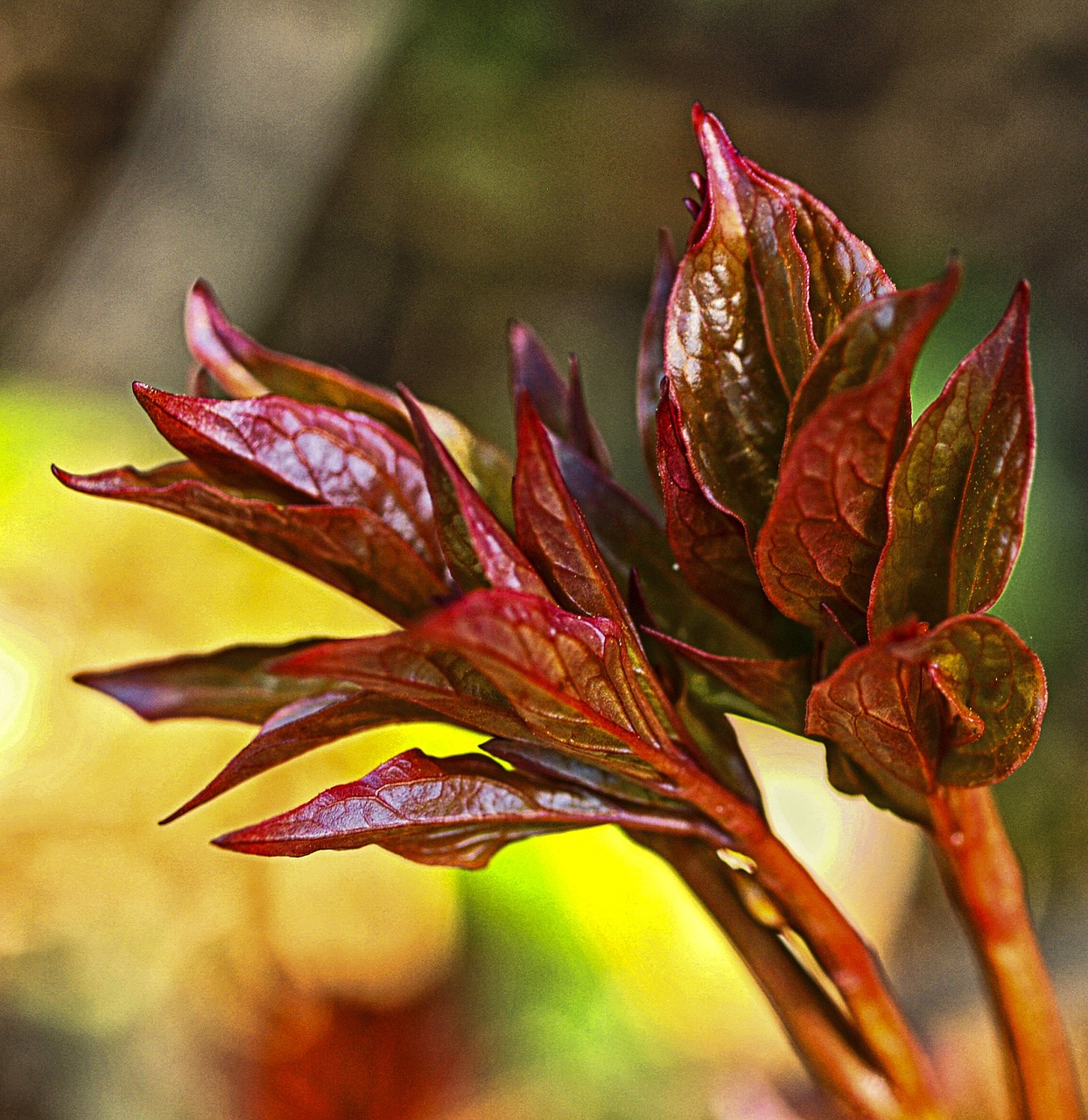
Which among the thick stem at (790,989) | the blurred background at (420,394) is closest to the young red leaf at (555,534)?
the thick stem at (790,989)

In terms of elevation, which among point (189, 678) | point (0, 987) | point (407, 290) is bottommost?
point (0, 987)

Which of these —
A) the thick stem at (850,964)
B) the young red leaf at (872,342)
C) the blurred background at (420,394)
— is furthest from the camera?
the blurred background at (420,394)

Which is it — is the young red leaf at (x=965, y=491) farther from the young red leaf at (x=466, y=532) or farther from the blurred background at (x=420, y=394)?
the blurred background at (x=420, y=394)

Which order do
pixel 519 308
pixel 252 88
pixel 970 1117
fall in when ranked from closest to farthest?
1. pixel 970 1117
2. pixel 252 88
3. pixel 519 308

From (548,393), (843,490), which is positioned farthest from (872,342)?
(548,393)

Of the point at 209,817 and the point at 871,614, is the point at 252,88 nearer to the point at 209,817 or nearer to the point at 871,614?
the point at 209,817

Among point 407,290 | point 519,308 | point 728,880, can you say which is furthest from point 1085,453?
point 728,880

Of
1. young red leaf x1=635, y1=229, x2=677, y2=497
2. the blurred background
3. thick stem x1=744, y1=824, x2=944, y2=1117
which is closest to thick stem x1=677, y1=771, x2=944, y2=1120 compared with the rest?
thick stem x1=744, y1=824, x2=944, y2=1117
